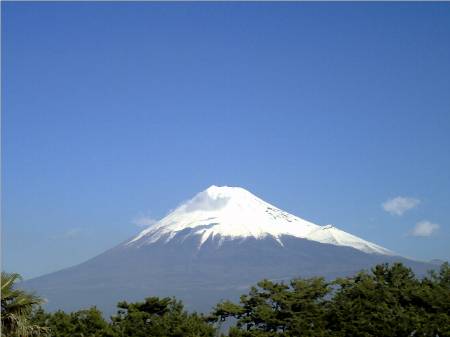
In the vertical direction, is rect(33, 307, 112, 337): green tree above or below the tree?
below

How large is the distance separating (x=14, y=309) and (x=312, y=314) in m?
33.3

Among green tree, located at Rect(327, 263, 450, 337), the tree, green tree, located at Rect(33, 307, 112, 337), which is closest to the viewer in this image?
the tree

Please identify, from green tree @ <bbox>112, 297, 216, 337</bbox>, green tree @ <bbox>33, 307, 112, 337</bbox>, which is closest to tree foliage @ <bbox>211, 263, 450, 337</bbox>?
green tree @ <bbox>112, 297, 216, 337</bbox>

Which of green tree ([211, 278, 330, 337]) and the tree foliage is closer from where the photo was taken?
the tree foliage

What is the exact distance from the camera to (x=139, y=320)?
167ft

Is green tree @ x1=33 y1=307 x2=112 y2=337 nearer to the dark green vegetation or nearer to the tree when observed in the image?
the dark green vegetation

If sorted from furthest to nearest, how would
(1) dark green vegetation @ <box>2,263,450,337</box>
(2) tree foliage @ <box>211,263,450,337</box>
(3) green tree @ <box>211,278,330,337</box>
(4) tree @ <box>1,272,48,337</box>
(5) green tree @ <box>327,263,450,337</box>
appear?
(3) green tree @ <box>211,278,330,337</box>, (1) dark green vegetation @ <box>2,263,450,337</box>, (2) tree foliage @ <box>211,263,450,337</box>, (5) green tree @ <box>327,263,450,337</box>, (4) tree @ <box>1,272,48,337</box>

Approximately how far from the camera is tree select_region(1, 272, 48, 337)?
67.1 ft

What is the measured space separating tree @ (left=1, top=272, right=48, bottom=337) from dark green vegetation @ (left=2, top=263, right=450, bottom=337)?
22344 millimetres

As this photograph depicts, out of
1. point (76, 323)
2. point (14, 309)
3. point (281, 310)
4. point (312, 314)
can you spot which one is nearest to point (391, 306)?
point (312, 314)

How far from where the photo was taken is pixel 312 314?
168 feet

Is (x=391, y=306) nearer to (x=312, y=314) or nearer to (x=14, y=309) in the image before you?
(x=312, y=314)

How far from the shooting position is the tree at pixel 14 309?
2045 cm

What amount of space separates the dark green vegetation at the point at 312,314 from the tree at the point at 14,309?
22344mm
